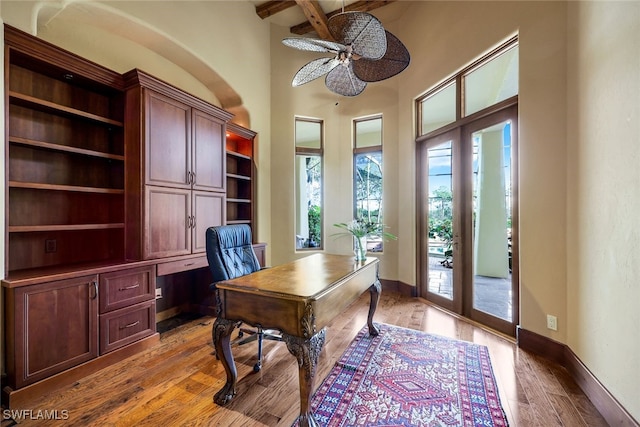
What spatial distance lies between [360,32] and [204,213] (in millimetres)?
2510

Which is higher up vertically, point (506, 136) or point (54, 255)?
point (506, 136)

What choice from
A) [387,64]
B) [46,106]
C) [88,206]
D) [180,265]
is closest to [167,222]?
[180,265]

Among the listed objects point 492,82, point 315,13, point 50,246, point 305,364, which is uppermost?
point 315,13

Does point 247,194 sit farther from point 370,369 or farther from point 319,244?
point 370,369

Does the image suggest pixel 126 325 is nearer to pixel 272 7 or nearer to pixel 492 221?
pixel 492 221

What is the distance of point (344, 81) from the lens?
103 inches

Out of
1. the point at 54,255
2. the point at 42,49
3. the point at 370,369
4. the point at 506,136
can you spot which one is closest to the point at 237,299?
the point at 370,369

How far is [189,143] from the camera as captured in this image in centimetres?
306

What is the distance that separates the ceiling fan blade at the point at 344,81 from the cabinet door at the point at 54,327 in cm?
266

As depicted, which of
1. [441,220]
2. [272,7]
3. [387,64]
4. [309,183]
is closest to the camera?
[387,64]

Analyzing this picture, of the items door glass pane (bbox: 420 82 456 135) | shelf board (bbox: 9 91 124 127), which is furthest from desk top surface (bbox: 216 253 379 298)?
door glass pane (bbox: 420 82 456 135)

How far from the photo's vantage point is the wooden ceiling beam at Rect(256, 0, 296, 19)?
423cm

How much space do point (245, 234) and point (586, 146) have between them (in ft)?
9.55

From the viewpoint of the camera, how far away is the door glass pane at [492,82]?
2775 millimetres
